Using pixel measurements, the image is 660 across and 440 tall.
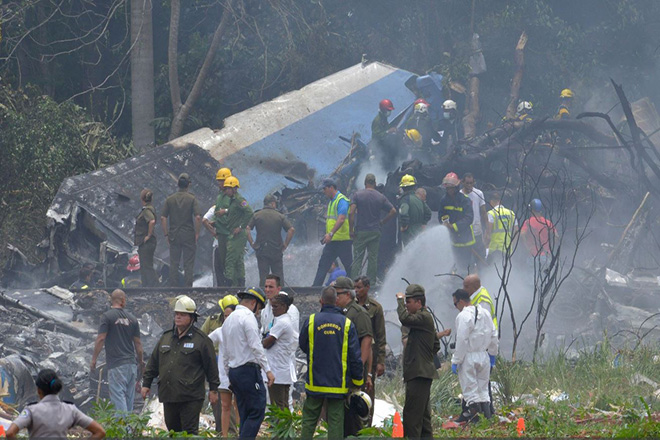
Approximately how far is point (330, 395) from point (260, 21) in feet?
51.7

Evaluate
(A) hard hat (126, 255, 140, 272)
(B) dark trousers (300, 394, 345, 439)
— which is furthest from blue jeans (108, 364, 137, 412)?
(A) hard hat (126, 255, 140, 272)

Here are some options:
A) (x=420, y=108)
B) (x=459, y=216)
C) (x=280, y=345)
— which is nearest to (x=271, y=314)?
(x=280, y=345)

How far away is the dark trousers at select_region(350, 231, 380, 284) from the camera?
13172mm

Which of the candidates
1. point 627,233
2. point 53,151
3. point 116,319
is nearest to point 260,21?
point 53,151

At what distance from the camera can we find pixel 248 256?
15680 mm

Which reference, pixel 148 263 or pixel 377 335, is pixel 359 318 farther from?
pixel 148 263

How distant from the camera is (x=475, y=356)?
862cm

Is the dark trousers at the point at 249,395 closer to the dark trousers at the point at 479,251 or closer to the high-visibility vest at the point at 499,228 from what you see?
the high-visibility vest at the point at 499,228

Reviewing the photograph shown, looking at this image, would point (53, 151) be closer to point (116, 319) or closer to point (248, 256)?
point (248, 256)

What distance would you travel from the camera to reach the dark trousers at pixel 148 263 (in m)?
13.4

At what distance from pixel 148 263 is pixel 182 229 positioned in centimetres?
72

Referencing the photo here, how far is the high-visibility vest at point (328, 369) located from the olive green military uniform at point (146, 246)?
6.64 m

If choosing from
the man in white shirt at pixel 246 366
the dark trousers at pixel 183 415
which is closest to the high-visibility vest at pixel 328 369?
the man in white shirt at pixel 246 366

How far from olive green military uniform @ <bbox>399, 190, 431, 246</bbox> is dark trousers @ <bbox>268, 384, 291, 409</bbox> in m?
5.83
